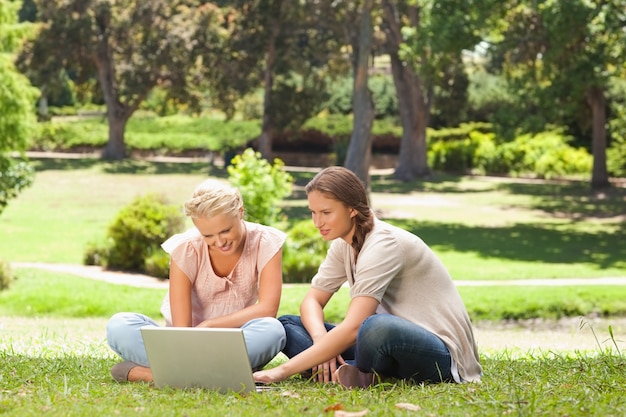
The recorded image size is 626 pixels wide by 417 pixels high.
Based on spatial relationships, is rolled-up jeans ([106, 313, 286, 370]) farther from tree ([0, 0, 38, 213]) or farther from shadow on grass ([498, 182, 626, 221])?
shadow on grass ([498, 182, 626, 221])

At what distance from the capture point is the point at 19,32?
16109 millimetres

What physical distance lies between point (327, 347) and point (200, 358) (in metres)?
0.57

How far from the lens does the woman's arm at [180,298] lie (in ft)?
15.6

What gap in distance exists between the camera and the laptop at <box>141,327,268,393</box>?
13.5 ft

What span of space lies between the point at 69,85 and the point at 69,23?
16.1 m

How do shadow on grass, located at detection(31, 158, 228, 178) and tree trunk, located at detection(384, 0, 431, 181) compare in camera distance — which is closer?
tree trunk, located at detection(384, 0, 431, 181)

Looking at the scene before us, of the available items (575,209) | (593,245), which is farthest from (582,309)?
(575,209)

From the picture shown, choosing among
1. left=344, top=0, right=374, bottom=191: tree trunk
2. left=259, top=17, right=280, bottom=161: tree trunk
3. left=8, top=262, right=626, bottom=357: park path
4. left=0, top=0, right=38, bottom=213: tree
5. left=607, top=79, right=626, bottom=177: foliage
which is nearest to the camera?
left=8, top=262, right=626, bottom=357: park path

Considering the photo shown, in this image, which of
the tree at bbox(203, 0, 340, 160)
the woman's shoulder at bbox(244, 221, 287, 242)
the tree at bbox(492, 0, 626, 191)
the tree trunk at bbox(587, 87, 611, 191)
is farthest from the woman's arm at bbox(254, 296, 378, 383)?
the tree at bbox(203, 0, 340, 160)

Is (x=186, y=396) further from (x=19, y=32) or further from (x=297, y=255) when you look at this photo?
(x=19, y=32)

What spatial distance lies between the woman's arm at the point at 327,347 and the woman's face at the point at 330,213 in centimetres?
35

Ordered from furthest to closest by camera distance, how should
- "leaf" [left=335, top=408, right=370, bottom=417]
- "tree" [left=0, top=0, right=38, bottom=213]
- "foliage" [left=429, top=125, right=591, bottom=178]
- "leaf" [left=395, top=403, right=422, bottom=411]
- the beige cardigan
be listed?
"foliage" [left=429, top=125, right=591, bottom=178] → "tree" [left=0, top=0, right=38, bottom=213] → the beige cardigan → "leaf" [left=395, top=403, right=422, bottom=411] → "leaf" [left=335, top=408, right=370, bottom=417]

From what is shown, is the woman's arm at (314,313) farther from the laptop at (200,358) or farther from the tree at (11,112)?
the tree at (11,112)

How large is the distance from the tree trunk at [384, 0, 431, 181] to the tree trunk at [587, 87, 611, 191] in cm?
567
